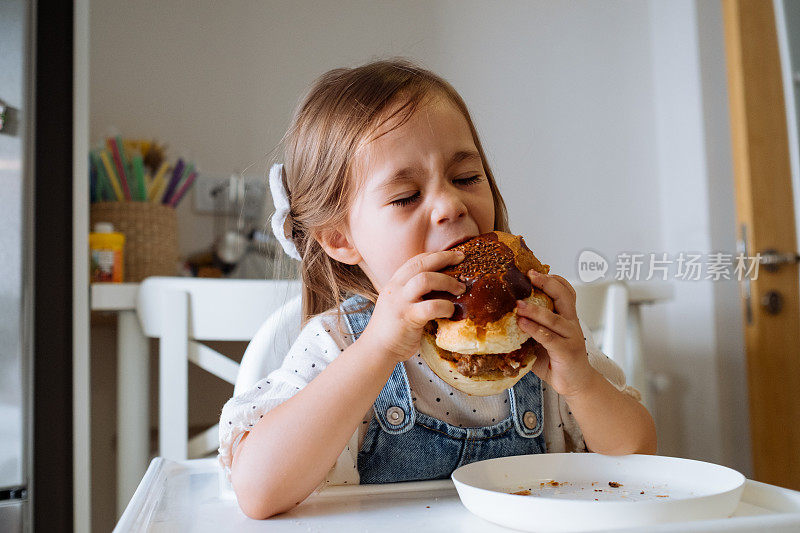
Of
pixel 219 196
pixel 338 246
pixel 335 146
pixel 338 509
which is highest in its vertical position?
pixel 219 196

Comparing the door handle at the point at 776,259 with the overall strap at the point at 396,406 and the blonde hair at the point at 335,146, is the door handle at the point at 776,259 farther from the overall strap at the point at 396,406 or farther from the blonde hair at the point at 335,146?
the overall strap at the point at 396,406

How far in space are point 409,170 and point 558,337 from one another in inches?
10.2

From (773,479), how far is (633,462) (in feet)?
6.05

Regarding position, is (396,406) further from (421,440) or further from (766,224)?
(766,224)

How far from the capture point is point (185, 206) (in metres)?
1.92

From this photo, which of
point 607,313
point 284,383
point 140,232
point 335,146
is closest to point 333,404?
point 284,383

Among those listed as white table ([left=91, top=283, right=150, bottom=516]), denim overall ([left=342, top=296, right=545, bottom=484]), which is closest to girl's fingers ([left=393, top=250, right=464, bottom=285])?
denim overall ([left=342, top=296, right=545, bottom=484])

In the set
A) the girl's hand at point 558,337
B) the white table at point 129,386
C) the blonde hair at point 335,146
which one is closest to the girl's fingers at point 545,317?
the girl's hand at point 558,337

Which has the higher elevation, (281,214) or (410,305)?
(281,214)

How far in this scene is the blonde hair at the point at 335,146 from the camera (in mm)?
843

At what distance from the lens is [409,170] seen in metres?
0.75

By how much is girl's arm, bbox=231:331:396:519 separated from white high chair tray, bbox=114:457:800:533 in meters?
0.03

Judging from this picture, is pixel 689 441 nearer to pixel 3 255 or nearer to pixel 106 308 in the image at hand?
pixel 106 308

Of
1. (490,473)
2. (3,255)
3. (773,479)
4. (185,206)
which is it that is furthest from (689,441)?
(3,255)
